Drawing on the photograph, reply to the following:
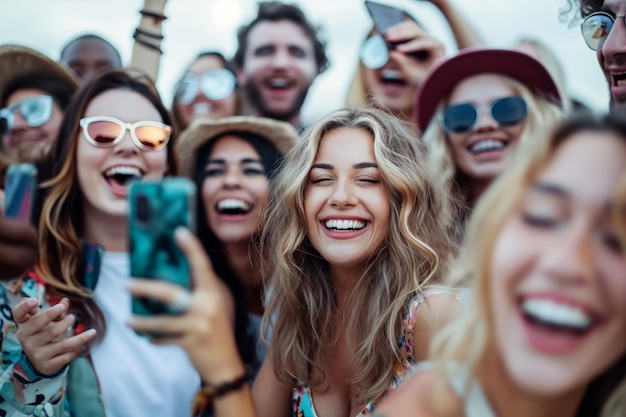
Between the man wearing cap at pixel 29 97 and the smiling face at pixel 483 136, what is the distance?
7.70ft

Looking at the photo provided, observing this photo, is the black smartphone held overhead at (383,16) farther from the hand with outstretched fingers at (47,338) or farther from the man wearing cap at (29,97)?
the hand with outstretched fingers at (47,338)

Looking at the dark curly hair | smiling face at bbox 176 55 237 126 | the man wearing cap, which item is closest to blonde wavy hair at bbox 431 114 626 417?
the man wearing cap

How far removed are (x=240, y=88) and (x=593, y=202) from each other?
3.79 m

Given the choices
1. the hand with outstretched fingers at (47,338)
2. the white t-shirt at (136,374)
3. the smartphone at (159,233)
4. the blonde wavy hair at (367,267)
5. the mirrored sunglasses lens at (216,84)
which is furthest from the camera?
the mirrored sunglasses lens at (216,84)

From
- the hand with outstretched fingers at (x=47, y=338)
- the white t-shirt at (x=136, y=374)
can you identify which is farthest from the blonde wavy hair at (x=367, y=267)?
the hand with outstretched fingers at (x=47, y=338)

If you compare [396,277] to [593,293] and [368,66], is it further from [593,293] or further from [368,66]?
[368,66]

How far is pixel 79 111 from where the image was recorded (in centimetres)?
299

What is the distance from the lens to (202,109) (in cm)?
438

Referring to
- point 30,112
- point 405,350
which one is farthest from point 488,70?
point 30,112

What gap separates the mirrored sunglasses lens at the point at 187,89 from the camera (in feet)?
14.5

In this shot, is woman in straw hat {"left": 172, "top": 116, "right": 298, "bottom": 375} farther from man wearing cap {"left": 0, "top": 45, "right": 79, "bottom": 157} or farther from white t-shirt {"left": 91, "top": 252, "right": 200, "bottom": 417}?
man wearing cap {"left": 0, "top": 45, "right": 79, "bottom": 157}

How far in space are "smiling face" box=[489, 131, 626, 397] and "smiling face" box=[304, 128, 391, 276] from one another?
103 cm

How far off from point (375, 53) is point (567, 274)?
9.43 feet

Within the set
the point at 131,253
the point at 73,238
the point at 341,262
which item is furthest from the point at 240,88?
the point at 131,253
